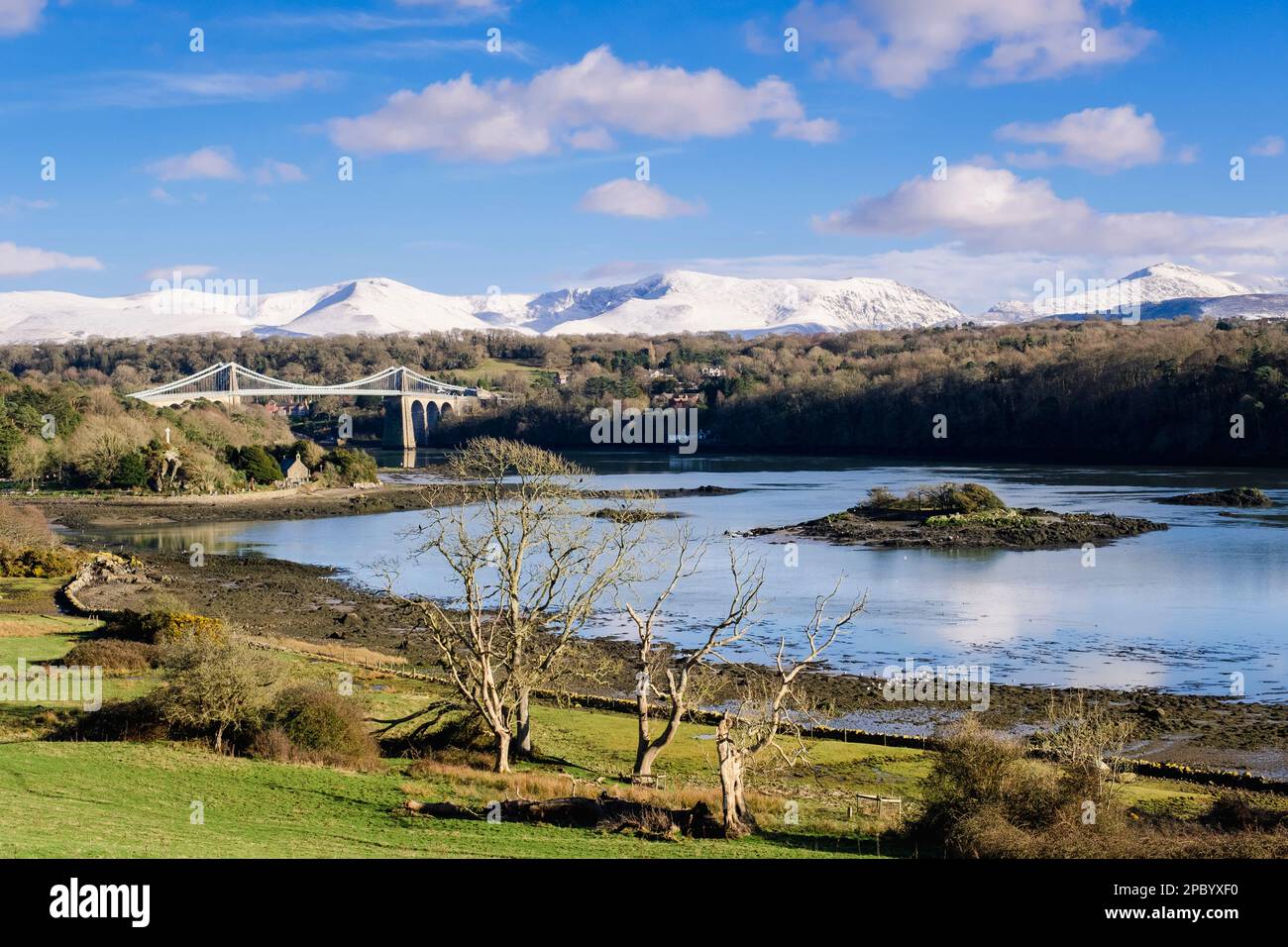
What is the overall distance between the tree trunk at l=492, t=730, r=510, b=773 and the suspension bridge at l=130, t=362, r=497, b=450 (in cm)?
9256

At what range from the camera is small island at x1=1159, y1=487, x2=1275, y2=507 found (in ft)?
172

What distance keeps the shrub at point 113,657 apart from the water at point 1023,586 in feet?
35.5

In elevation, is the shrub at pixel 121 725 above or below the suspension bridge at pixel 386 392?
below

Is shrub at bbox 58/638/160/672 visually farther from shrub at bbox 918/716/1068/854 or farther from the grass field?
shrub at bbox 918/716/1068/854

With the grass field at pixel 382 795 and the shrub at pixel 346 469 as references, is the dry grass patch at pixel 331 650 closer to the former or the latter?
the grass field at pixel 382 795

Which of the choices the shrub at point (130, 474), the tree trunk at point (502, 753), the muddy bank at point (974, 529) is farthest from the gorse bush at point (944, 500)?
the shrub at point (130, 474)

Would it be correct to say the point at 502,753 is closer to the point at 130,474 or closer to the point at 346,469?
the point at 130,474

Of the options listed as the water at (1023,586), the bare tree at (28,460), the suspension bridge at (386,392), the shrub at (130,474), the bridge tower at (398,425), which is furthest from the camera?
the bridge tower at (398,425)

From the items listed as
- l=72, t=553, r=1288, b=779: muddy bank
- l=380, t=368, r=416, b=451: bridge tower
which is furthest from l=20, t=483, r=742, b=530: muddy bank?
l=380, t=368, r=416, b=451: bridge tower

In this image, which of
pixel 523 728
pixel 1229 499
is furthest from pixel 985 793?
pixel 1229 499

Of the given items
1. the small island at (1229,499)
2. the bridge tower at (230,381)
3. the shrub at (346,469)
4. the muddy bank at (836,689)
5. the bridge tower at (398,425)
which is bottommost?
the muddy bank at (836,689)

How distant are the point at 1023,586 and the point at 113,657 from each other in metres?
24.2

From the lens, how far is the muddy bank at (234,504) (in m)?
55.3
